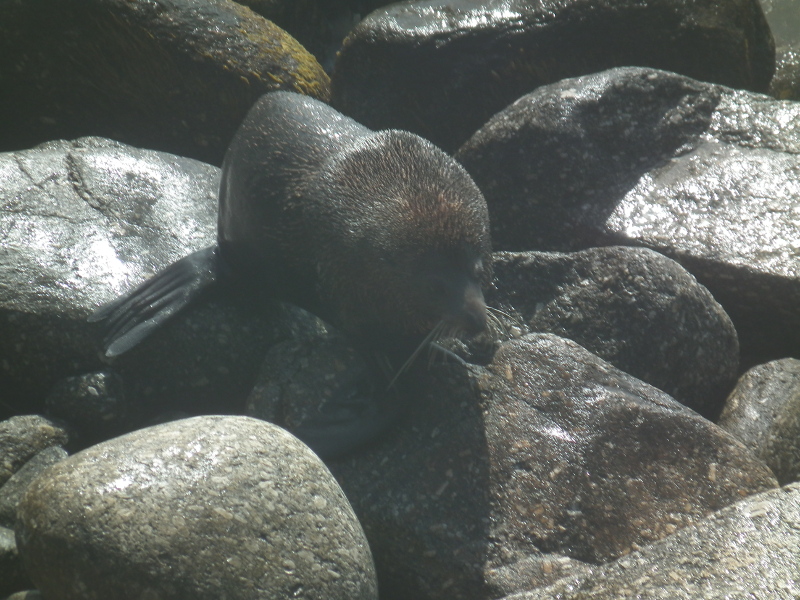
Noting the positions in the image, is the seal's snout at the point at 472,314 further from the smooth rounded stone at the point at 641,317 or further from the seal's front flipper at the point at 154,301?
the seal's front flipper at the point at 154,301

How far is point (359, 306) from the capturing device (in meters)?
5.20

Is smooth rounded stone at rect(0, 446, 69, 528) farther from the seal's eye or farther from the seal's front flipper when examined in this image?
the seal's eye

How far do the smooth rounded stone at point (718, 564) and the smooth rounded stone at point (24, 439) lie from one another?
9.49ft

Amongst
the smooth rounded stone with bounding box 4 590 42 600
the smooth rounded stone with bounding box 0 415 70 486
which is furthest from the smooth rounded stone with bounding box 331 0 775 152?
the smooth rounded stone with bounding box 4 590 42 600

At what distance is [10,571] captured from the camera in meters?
4.12

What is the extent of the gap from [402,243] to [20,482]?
2.50 metres

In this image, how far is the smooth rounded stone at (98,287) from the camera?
5.51m

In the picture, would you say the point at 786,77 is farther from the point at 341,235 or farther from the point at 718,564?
the point at 718,564

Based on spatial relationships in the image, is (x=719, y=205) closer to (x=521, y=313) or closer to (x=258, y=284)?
(x=521, y=313)

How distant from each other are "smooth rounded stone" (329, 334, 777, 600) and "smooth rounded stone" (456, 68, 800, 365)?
1562mm

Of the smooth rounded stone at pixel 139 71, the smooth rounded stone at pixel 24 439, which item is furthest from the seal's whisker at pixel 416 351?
the smooth rounded stone at pixel 139 71

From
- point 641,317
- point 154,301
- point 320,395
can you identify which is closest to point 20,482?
point 154,301

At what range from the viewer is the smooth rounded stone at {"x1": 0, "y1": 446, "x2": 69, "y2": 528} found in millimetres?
4551

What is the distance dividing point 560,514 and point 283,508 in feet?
4.75
